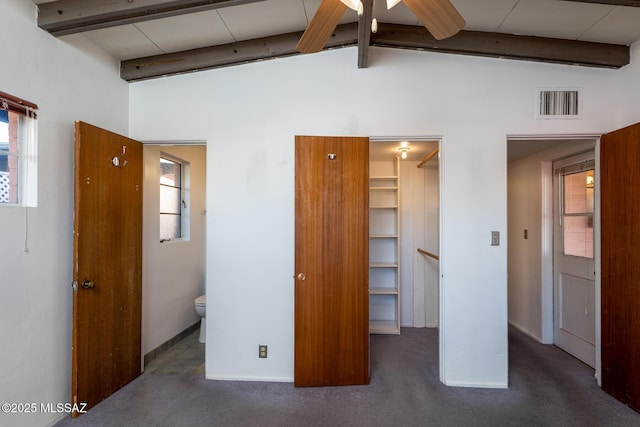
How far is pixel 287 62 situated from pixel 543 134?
213 cm

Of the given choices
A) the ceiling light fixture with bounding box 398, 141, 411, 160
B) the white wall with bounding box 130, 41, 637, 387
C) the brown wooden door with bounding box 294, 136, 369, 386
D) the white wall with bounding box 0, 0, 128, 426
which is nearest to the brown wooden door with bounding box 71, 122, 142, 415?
the white wall with bounding box 0, 0, 128, 426

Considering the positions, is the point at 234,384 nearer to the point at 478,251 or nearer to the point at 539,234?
the point at 478,251

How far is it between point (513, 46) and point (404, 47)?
811mm

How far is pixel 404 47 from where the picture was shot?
2449 mm

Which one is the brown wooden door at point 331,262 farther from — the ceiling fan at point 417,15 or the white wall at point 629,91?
the white wall at point 629,91

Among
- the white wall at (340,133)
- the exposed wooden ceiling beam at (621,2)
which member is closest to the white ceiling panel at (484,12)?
the white wall at (340,133)

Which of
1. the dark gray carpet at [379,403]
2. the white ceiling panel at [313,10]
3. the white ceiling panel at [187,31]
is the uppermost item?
the white ceiling panel at [313,10]

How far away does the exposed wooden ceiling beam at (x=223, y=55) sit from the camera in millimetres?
2416

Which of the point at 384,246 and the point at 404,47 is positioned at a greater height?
the point at 404,47

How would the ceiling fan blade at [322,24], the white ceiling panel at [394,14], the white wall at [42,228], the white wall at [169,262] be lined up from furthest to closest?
the white wall at [169,262], the white ceiling panel at [394,14], the white wall at [42,228], the ceiling fan blade at [322,24]

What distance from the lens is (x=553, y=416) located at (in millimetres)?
2061

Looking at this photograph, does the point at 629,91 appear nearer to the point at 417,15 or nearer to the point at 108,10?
the point at 417,15

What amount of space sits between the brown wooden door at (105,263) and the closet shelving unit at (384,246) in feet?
8.19

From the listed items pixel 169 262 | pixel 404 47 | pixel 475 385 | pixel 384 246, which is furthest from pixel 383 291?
pixel 404 47
